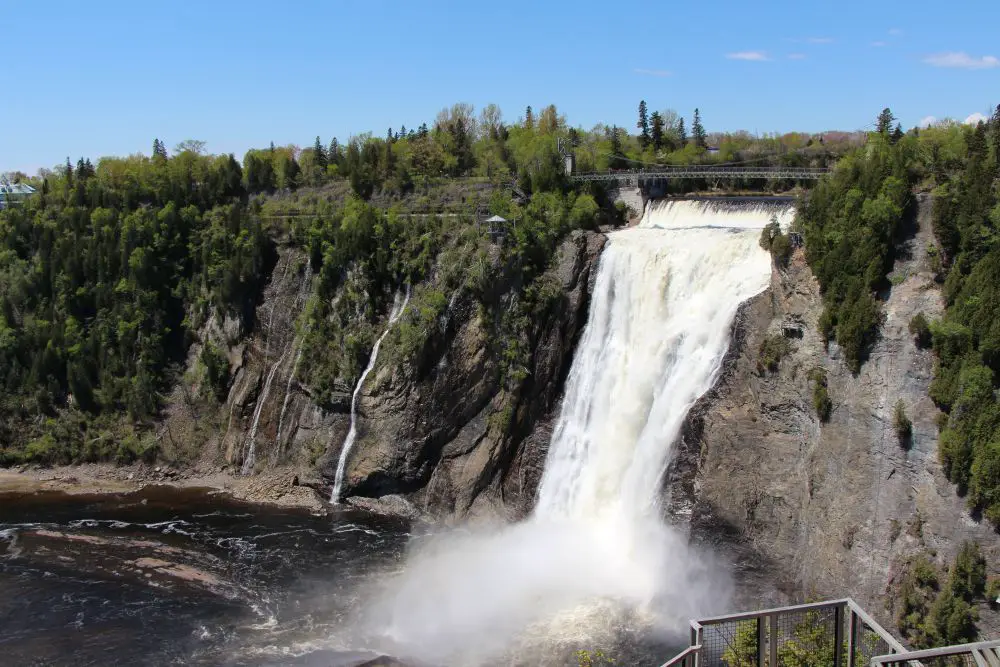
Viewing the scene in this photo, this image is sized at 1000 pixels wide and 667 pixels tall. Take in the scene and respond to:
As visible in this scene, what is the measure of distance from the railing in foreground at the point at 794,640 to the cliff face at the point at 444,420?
1971 cm

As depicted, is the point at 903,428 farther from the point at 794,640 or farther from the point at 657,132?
the point at 657,132

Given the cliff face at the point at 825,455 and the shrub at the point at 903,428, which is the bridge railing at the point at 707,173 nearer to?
the cliff face at the point at 825,455

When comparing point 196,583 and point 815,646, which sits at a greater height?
point 815,646

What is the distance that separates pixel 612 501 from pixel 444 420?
1118 cm

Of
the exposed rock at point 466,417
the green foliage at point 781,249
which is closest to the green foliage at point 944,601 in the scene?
the green foliage at point 781,249

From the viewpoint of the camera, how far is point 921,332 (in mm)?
32469

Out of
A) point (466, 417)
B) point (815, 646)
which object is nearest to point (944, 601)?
point (815, 646)

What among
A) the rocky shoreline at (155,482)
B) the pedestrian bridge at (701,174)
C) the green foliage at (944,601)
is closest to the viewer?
the green foliage at (944,601)

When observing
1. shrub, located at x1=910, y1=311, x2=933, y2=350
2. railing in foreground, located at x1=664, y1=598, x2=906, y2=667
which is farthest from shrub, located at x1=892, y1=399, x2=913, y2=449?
railing in foreground, located at x1=664, y1=598, x2=906, y2=667

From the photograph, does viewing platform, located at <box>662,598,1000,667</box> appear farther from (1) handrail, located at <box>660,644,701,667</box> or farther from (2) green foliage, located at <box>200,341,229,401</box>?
(2) green foliage, located at <box>200,341,229,401</box>

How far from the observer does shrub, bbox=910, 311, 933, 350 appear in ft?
106

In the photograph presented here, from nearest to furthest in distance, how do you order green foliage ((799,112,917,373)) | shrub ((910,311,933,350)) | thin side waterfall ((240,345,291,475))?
shrub ((910,311,933,350))
green foliage ((799,112,917,373))
thin side waterfall ((240,345,291,475))

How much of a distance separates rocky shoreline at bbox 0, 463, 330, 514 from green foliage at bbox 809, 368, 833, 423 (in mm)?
26844

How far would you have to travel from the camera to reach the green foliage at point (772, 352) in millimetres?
36250
